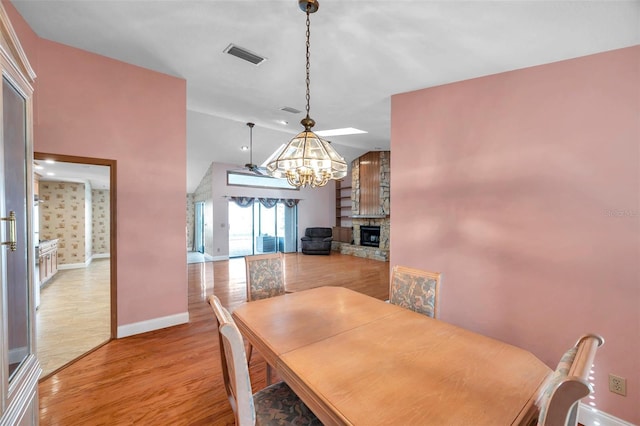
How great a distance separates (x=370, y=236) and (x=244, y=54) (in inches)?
292

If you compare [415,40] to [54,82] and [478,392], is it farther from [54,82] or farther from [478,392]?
[54,82]

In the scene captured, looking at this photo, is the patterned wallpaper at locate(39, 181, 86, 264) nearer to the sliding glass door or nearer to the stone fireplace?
the sliding glass door

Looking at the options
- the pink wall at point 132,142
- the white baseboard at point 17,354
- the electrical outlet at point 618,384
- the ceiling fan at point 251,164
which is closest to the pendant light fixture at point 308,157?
the white baseboard at point 17,354

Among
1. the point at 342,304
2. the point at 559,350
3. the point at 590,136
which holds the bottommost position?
the point at 559,350

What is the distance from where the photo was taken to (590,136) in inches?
80.9

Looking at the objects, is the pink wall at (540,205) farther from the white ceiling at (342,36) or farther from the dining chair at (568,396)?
the dining chair at (568,396)

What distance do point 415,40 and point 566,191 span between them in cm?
177

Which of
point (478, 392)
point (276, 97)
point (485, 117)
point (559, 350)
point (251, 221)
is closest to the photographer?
point (478, 392)

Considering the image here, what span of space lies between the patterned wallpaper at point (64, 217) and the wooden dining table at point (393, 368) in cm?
733

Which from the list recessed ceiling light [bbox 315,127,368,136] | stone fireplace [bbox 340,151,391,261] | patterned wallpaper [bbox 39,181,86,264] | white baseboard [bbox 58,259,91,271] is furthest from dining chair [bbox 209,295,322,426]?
white baseboard [bbox 58,259,91,271]

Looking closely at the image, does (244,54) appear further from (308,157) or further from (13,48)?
(13,48)

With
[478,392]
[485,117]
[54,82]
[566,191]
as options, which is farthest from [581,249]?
[54,82]

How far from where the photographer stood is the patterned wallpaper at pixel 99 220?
8047 mm

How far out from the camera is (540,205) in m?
2.29
